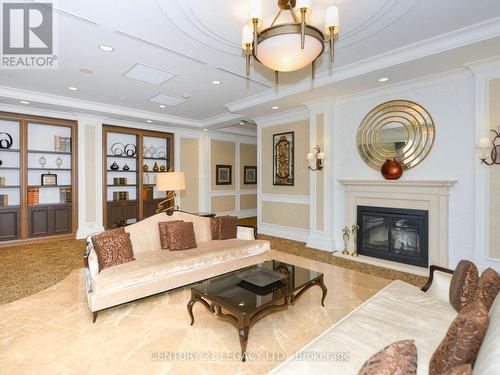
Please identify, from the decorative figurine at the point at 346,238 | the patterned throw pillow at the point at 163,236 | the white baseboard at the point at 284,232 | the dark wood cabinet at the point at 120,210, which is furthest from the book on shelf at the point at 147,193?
the decorative figurine at the point at 346,238

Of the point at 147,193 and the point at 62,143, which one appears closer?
the point at 62,143

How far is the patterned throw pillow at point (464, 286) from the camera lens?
192 cm

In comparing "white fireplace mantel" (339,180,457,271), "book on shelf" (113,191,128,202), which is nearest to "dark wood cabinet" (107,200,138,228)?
"book on shelf" (113,191,128,202)

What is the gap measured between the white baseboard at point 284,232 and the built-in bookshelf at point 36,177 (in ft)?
14.2

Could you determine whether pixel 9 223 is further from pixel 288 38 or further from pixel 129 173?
pixel 288 38

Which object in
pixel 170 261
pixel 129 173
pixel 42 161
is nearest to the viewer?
pixel 170 261

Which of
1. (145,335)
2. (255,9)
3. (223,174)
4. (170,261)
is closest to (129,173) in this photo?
(223,174)

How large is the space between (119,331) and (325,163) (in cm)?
419

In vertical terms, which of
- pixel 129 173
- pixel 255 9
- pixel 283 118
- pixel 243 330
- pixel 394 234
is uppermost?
pixel 283 118

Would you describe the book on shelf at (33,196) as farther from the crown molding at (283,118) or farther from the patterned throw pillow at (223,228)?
the crown molding at (283,118)

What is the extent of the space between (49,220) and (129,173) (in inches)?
80.0

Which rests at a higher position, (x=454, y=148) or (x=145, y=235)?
(x=454, y=148)

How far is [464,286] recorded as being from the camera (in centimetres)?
195

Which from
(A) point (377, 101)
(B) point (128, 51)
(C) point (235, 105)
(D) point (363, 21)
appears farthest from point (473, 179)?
(B) point (128, 51)
